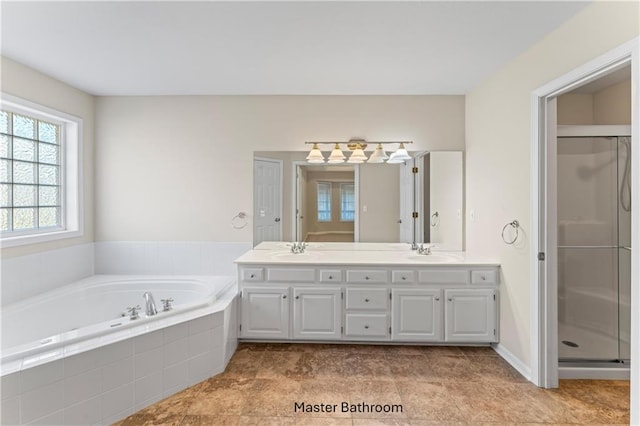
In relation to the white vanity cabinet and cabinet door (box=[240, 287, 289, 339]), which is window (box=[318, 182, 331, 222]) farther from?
cabinet door (box=[240, 287, 289, 339])

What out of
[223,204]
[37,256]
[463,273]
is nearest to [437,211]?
[463,273]

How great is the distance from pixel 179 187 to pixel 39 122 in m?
1.25

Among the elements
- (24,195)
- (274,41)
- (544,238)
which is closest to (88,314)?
(24,195)

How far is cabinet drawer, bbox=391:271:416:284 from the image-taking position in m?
2.64

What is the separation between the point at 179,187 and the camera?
3240 millimetres

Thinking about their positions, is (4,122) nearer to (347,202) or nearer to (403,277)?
(347,202)

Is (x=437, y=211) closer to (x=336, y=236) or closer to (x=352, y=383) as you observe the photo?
(x=336, y=236)

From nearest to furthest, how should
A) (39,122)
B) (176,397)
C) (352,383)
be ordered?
1. (176,397)
2. (352,383)
3. (39,122)

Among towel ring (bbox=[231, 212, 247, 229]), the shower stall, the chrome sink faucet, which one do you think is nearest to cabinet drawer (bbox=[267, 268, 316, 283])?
the chrome sink faucet

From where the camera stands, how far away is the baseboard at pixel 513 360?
2.26 m

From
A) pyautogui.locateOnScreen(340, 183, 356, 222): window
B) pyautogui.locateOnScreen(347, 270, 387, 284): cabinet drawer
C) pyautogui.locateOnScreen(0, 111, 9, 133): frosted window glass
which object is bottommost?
pyautogui.locateOnScreen(347, 270, 387, 284): cabinet drawer

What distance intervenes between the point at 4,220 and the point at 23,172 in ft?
1.43

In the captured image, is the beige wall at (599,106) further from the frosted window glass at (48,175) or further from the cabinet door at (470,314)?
the frosted window glass at (48,175)

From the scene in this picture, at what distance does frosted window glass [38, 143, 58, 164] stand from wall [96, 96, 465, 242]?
36cm
